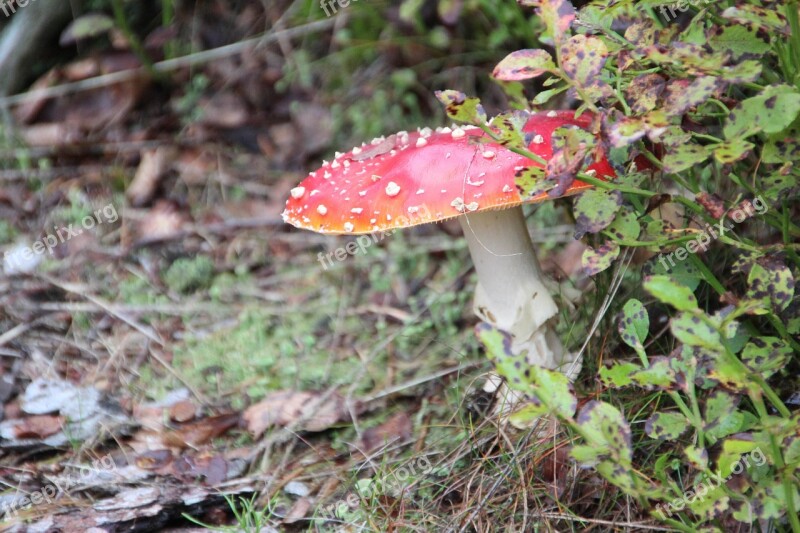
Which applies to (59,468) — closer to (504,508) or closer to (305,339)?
(305,339)

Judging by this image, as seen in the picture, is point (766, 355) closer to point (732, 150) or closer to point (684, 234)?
→ point (684, 234)

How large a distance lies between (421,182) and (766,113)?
89cm

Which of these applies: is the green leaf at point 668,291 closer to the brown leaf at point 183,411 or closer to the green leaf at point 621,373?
the green leaf at point 621,373

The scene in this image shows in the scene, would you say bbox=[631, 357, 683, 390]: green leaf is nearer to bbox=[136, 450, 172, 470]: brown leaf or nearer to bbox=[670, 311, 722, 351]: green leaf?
bbox=[670, 311, 722, 351]: green leaf

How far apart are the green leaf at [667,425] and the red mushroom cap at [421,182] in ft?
1.96

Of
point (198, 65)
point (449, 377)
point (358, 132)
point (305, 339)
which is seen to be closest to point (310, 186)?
point (449, 377)

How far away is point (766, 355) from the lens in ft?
5.87

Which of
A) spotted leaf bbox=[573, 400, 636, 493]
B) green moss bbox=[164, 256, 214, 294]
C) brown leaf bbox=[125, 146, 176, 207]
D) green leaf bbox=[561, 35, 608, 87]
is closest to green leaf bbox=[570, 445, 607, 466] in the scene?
spotted leaf bbox=[573, 400, 636, 493]

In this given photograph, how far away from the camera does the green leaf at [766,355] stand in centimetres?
168

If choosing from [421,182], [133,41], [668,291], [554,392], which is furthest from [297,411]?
[133,41]

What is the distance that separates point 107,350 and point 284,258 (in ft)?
3.38

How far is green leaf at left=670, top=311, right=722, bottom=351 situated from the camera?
1462 millimetres

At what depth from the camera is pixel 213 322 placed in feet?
12.2

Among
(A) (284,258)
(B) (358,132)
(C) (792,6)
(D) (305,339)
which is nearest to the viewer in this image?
(C) (792,6)
